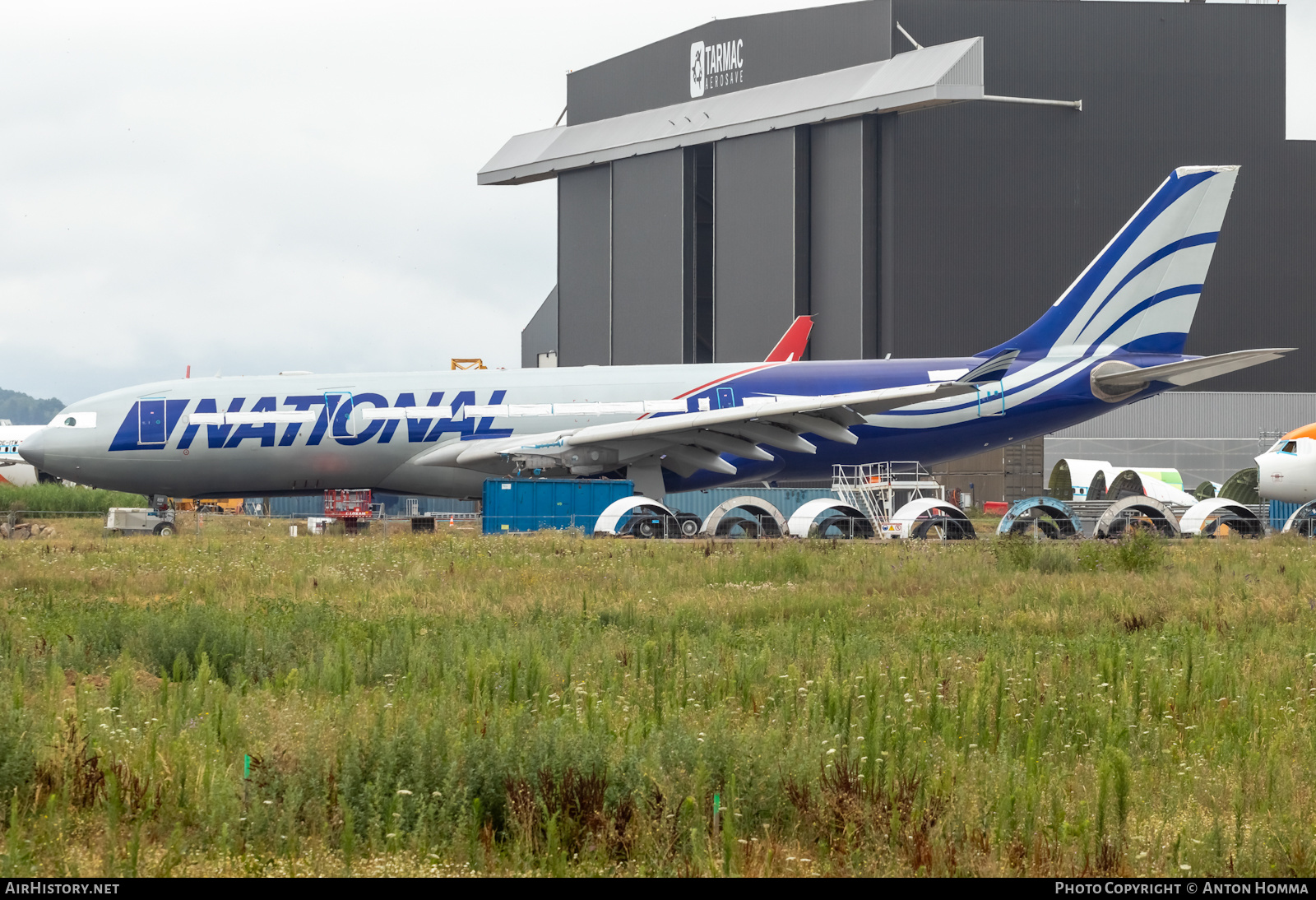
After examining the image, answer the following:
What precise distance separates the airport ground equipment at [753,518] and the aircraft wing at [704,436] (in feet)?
5.76

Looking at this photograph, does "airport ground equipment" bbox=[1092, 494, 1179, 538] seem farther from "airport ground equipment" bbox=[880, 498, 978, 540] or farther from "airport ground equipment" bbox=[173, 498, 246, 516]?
"airport ground equipment" bbox=[173, 498, 246, 516]

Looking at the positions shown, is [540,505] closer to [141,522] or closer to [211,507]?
[141,522]

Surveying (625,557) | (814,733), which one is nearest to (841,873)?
(814,733)

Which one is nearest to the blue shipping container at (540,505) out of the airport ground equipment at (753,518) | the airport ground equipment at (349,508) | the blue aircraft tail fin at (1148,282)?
the airport ground equipment at (753,518)

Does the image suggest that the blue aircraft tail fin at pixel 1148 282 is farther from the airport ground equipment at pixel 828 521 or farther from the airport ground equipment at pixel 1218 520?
the airport ground equipment at pixel 828 521

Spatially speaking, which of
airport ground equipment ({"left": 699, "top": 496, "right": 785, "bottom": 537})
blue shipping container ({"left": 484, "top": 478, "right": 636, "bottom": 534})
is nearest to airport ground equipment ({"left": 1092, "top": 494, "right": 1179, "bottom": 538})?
airport ground equipment ({"left": 699, "top": 496, "right": 785, "bottom": 537})

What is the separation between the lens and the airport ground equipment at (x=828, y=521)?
93.8ft

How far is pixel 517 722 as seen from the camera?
23.8 feet

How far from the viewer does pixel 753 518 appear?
1174 inches

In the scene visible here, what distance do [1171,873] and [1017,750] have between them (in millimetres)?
2184

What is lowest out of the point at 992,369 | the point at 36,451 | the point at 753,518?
the point at 753,518

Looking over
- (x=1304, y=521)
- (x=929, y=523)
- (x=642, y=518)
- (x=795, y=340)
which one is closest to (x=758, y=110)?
(x=795, y=340)

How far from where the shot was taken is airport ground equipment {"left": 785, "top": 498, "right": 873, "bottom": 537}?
28.6 metres

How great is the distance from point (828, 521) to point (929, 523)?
2295 mm
